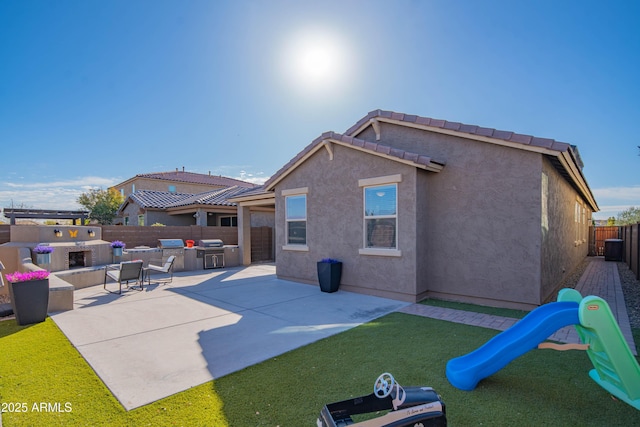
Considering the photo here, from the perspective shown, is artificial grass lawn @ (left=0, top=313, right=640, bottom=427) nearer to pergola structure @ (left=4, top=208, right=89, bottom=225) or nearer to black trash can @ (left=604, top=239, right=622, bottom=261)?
pergola structure @ (left=4, top=208, right=89, bottom=225)

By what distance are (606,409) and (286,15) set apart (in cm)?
1153

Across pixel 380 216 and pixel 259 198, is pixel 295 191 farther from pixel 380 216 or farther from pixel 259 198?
pixel 259 198

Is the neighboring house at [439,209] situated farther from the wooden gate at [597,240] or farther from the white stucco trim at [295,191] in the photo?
the wooden gate at [597,240]

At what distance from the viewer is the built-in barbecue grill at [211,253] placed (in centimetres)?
1524

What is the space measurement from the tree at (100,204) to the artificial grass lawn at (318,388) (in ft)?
93.7

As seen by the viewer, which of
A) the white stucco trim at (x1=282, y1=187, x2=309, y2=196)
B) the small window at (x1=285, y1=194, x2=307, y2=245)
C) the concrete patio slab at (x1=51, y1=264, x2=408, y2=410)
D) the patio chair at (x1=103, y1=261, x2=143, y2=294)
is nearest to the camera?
the concrete patio slab at (x1=51, y1=264, x2=408, y2=410)

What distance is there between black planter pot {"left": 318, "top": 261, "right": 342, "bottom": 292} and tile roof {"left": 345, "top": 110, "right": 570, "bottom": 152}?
15.5 ft

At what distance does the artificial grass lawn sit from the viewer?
324cm

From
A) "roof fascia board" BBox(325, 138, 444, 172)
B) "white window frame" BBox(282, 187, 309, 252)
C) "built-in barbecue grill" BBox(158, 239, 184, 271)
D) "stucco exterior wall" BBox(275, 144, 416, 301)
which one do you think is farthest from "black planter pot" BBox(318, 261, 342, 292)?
"built-in barbecue grill" BBox(158, 239, 184, 271)

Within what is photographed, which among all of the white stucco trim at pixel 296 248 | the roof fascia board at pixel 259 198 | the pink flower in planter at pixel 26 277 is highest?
the roof fascia board at pixel 259 198

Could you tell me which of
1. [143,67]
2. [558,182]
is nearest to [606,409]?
[558,182]

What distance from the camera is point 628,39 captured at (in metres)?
9.70

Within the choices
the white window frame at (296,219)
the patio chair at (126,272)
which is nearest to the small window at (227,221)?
the white window frame at (296,219)

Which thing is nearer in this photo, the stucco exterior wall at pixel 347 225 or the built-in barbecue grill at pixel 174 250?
the stucco exterior wall at pixel 347 225
